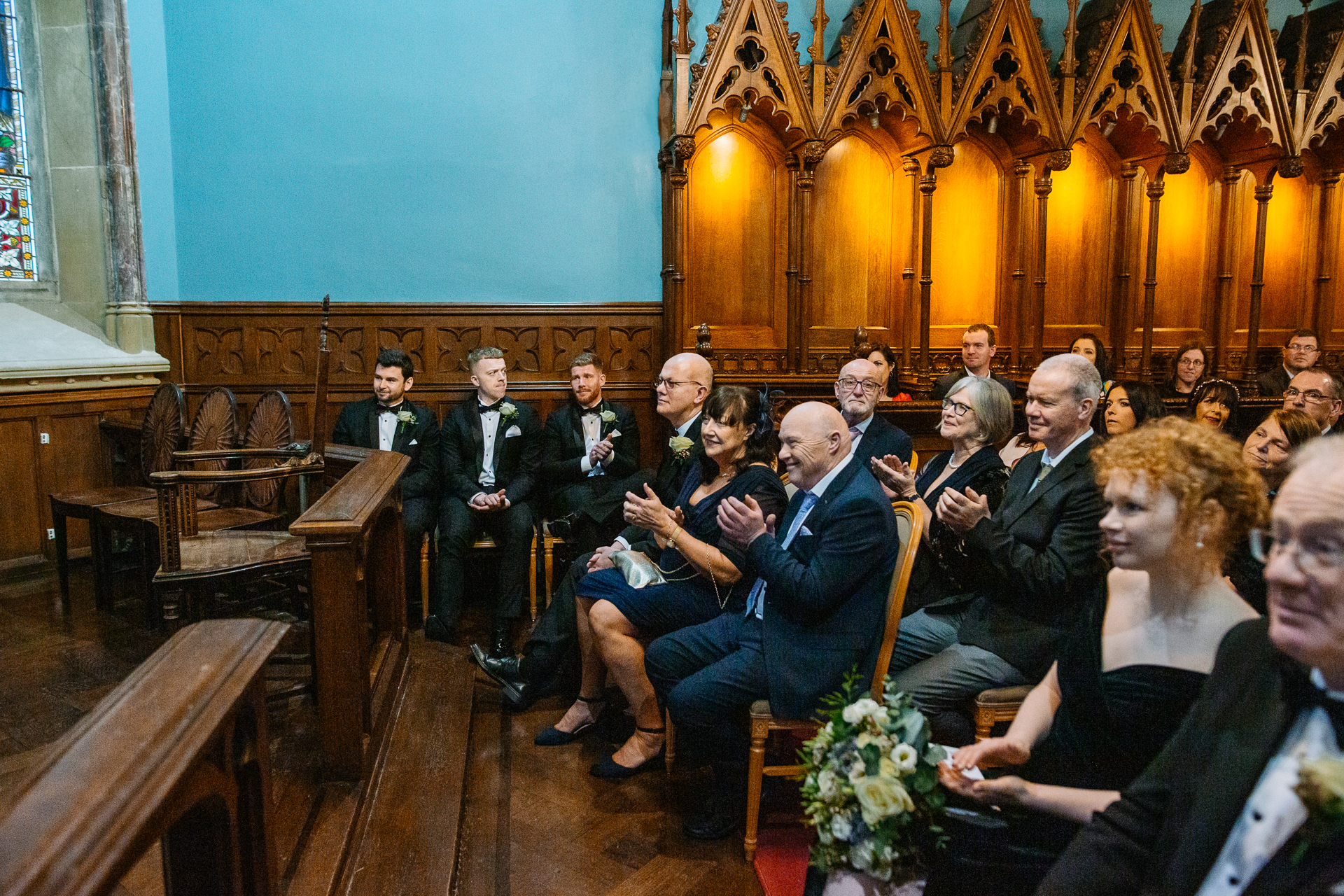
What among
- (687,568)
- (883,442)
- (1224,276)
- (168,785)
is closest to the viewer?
(168,785)

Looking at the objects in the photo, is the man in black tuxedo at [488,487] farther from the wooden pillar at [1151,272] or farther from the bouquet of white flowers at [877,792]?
the wooden pillar at [1151,272]

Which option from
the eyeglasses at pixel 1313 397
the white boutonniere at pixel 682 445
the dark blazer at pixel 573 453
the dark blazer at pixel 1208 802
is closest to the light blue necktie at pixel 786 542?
the white boutonniere at pixel 682 445

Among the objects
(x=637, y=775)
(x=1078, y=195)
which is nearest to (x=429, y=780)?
(x=637, y=775)

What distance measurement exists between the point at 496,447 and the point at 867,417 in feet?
6.46

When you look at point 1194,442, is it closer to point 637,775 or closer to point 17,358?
point 637,775

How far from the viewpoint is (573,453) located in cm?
499

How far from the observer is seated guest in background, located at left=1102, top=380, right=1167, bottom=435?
3.62 meters

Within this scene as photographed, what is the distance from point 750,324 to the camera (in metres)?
6.08

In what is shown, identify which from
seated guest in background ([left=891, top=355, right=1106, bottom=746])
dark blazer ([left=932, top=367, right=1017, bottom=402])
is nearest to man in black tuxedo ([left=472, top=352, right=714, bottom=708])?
seated guest in background ([left=891, top=355, right=1106, bottom=746])

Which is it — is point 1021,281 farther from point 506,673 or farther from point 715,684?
point 715,684

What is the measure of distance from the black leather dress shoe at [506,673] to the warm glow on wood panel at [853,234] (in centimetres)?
339

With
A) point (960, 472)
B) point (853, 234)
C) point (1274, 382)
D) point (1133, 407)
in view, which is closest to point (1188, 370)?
point (1274, 382)

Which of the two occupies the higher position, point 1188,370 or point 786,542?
point 1188,370

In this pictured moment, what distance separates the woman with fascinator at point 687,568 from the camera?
9.86 feet
